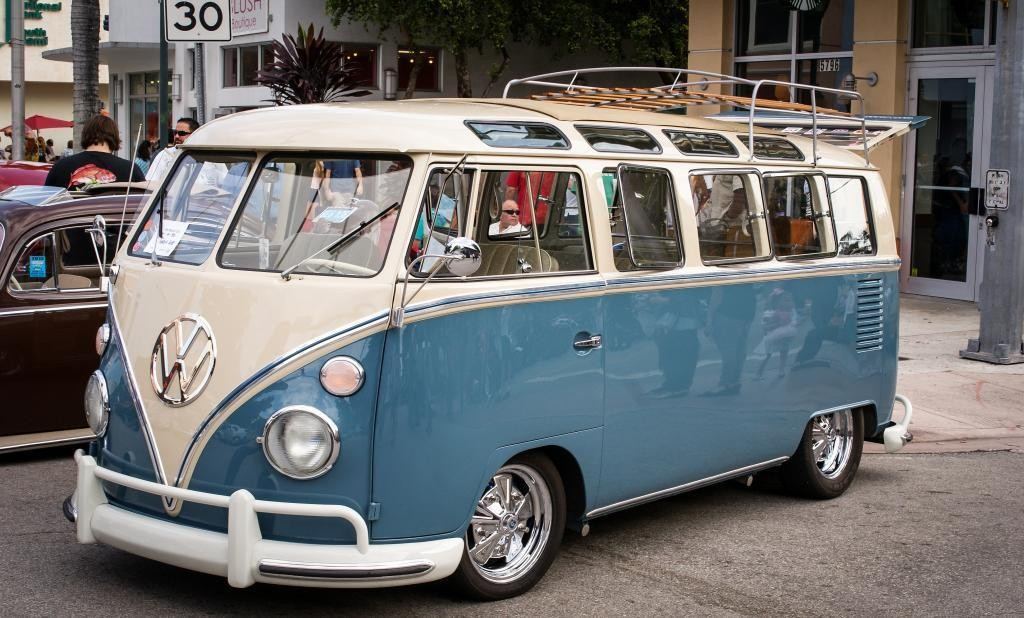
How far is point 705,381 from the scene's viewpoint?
654 cm

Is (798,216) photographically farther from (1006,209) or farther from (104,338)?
(1006,209)

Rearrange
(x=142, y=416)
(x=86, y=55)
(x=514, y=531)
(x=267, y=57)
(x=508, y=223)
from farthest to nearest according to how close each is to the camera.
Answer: (x=267, y=57) < (x=86, y=55) < (x=508, y=223) < (x=514, y=531) < (x=142, y=416)

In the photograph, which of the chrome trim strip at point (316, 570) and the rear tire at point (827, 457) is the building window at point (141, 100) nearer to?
the rear tire at point (827, 457)

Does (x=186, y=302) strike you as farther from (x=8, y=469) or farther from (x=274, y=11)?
(x=274, y=11)

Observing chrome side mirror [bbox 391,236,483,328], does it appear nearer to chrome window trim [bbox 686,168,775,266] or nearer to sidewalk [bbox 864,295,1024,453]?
chrome window trim [bbox 686,168,775,266]

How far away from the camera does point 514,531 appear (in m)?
5.75

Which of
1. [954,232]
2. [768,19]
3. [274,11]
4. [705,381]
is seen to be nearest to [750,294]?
[705,381]

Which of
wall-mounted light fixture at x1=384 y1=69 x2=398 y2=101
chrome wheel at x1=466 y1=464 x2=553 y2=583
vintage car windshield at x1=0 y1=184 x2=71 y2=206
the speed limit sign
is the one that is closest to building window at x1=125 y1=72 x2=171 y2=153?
wall-mounted light fixture at x1=384 y1=69 x2=398 y2=101

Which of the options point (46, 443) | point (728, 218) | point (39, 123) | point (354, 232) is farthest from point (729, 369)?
point (39, 123)

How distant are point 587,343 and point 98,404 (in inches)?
83.3

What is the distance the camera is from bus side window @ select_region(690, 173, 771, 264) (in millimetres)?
6629

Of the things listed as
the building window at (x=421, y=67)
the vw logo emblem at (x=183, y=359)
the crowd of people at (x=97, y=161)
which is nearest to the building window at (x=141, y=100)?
the building window at (x=421, y=67)

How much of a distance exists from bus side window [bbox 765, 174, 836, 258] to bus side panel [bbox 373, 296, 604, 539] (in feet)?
6.10

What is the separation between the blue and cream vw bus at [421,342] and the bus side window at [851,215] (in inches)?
37.4
